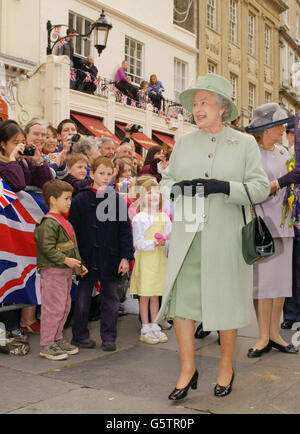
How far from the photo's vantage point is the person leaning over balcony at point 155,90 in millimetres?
19511

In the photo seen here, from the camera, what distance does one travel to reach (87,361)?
417 centimetres

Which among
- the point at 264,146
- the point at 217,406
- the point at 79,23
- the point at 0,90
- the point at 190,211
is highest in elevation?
the point at 79,23

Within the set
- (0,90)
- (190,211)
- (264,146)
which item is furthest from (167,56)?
(190,211)

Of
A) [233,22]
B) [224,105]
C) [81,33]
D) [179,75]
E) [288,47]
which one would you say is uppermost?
[288,47]

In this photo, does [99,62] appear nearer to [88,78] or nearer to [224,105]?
[88,78]

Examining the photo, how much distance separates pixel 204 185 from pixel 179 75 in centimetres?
1985

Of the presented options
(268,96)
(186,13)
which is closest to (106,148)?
(186,13)

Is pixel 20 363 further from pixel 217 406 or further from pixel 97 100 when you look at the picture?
pixel 97 100

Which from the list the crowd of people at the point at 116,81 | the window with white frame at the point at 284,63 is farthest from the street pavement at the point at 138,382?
the window with white frame at the point at 284,63

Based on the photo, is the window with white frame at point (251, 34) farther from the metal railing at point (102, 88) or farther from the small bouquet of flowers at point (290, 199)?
the small bouquet of flowers at point (290, 199)

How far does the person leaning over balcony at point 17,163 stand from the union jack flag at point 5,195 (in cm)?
3

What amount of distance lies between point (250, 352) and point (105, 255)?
1.47 metres

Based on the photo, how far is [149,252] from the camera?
5203mm

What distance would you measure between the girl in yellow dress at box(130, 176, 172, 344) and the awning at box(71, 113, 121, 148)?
36.1 ft
